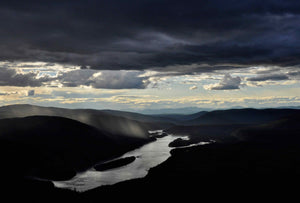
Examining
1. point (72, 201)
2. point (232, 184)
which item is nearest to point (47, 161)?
point (72, 201)

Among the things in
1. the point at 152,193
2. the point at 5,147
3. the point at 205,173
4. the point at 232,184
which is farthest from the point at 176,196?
the point at 5,147

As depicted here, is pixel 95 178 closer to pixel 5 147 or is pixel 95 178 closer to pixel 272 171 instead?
pixel 5 147

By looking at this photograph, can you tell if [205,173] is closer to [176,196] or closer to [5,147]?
[176,196]

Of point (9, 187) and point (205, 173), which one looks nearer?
point (9, 187)

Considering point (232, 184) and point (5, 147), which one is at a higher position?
point (5, 147)

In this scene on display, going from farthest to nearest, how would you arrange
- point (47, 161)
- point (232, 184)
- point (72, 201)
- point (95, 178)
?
point (47, 161) → point (95, 178) → point (232, 184) → point (72, 201)

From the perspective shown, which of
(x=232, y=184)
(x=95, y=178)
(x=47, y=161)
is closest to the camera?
(x=232, y=184)

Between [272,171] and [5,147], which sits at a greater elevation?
[5,147]

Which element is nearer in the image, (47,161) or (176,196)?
(176,196)

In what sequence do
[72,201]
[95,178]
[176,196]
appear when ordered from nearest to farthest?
[72,201], [176,196], [95,178]
